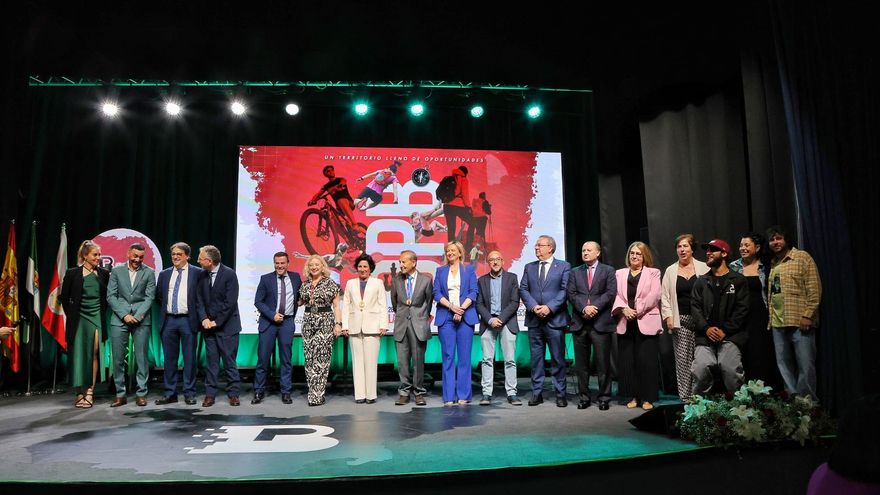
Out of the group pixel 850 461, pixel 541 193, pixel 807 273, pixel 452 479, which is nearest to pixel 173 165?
pixel 541 193

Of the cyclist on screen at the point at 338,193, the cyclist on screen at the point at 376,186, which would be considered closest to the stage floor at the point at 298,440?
the cyclist on screen at the point at 338,193

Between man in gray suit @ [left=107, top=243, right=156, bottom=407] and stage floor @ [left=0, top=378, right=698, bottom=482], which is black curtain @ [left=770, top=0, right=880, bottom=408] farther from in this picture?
man in gray suit @ [left=107, top=243, right=156, bottom=407]

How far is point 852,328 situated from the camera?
4.09 meters

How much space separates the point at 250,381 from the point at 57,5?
16.0ft

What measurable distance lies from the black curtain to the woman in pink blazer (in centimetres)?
137

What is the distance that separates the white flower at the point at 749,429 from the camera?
357 cm

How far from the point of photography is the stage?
3195 millimetres

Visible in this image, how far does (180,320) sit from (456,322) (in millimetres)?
2866

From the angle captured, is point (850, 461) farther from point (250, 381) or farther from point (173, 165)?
point (173, 165)

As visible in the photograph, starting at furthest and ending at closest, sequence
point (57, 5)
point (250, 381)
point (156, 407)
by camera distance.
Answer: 1. point (250, 381)
2. point (156, 407)
3. point (57, 5)

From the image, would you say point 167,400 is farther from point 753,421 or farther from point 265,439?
point 753,421

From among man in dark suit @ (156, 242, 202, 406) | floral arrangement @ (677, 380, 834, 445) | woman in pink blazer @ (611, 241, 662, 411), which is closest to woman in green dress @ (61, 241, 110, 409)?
man in dark suit @ (156, 242, 202, 406)

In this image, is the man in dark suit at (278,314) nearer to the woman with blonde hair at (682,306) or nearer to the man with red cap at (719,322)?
the woman with blonde hair at (682,306)

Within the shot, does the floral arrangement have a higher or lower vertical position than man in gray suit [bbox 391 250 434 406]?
lower
